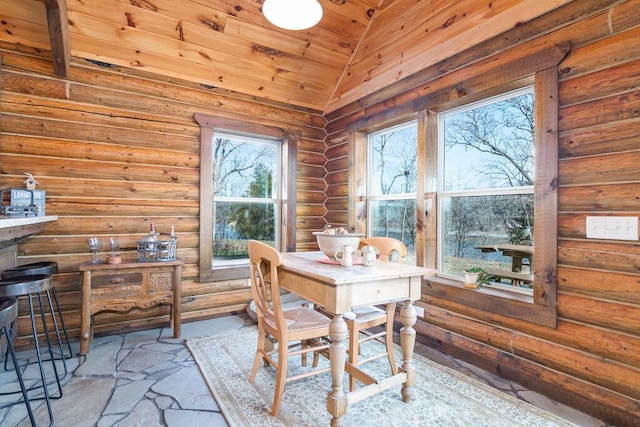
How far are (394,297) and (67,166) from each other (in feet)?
10.2

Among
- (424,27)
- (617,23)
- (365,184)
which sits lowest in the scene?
(365,184)

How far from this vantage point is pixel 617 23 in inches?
72.0

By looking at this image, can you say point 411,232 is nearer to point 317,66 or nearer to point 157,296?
point 317,66

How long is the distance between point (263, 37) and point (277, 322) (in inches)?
111

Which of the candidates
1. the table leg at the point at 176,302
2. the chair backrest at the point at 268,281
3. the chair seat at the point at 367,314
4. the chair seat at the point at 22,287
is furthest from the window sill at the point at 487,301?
the chair seat at the point at 22,287

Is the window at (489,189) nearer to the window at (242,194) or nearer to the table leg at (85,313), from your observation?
the window at (242,194)

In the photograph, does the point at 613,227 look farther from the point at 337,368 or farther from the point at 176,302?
the point at 176,302

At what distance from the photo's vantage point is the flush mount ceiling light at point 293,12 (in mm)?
2262

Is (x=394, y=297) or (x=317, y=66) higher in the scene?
(x=317, y=66)

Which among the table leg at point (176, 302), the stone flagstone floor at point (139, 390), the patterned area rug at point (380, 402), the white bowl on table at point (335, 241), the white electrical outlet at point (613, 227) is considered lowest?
the stone flagstone floor at point (139, 390)

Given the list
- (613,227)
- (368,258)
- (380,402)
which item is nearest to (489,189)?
(613,227)

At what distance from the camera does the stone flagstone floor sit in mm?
1814

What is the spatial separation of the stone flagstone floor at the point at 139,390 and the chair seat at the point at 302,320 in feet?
2.05

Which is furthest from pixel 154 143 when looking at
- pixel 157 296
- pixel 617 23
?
pixel 617 23
